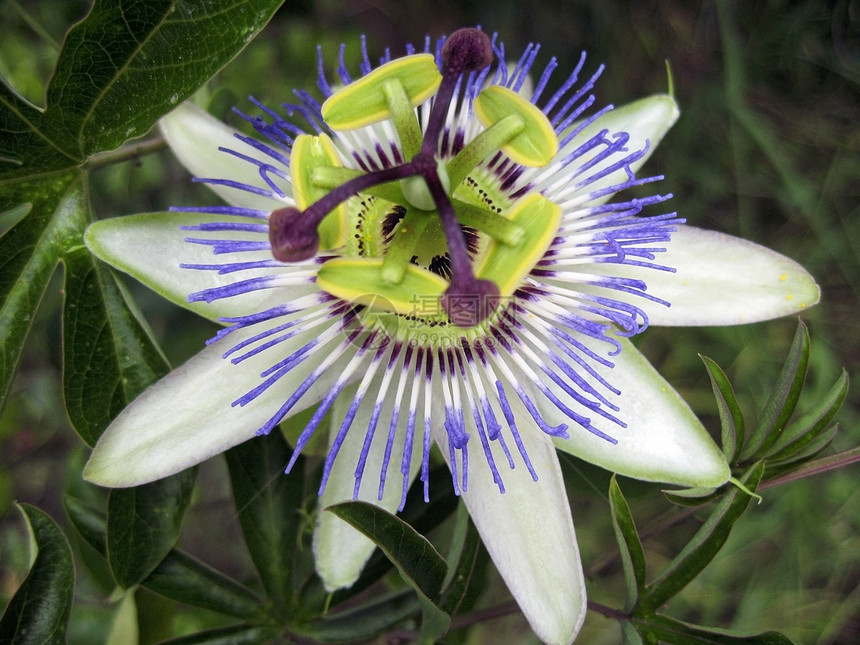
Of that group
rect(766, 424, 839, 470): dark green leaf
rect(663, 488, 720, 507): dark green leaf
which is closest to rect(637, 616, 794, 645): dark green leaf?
rect(663, 488, 720, 507): dark green leaf

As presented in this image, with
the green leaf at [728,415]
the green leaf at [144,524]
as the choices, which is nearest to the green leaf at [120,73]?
the green leaf at [144,524]

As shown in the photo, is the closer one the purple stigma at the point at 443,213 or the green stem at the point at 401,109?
the purple stigma at the point at 443,213

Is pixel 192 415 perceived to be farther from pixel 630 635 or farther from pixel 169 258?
pixel 630 635

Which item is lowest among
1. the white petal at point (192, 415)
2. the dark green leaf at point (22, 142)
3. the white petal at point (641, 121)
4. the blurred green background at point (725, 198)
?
the blurred green background at point (725, 198)

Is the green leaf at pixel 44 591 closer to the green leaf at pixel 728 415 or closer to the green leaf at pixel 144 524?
the green leaf at pixel 144 524

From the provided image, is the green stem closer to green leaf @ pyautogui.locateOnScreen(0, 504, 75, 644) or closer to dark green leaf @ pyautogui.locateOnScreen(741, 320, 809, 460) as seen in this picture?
dark green leaf @ pyautogui.locateOnScreen(741, 320, 809, 460)

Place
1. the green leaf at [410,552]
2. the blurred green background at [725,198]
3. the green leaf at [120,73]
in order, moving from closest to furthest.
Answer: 1. the green leaf at [410,552]
2. the green leaf at [120,73]
3. the blurred green background at [725,198]

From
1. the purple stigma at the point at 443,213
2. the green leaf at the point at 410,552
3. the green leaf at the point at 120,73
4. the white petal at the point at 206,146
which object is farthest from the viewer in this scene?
the white petal at the point at 206,146

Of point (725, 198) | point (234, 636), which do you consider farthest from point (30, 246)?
point (725, 198)
